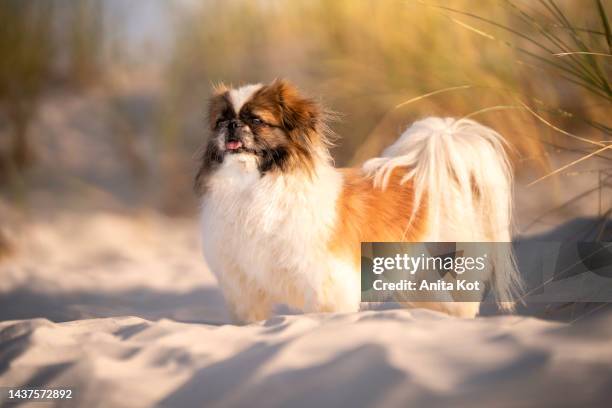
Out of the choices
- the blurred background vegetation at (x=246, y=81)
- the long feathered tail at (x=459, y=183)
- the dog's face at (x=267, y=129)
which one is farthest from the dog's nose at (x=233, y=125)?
the blurred background vegetation at (x=246, y=81)

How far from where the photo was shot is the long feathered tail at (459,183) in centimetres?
307

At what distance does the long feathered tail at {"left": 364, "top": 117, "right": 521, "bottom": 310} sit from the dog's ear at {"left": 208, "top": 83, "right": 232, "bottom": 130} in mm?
830

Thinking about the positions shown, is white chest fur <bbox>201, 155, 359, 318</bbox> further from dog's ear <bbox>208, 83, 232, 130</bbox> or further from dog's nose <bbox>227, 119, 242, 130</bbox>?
dog's ear <bbox>208, 83, 232, 130</bbox>

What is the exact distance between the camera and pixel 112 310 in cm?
422

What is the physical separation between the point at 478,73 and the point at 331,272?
3.02 meters

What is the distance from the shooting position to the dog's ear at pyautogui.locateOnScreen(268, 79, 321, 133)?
294 centimetres

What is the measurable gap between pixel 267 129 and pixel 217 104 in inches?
14.2

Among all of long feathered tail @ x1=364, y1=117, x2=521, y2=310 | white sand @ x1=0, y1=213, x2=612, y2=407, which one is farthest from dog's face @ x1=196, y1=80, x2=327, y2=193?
white sand @ x1=0, y1=213, x2=612, y2=407

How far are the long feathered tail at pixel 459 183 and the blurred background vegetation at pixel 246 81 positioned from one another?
178cm

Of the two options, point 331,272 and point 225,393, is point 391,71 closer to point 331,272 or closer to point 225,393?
point 331,272

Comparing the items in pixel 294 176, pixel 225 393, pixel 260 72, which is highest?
pixel 260 72

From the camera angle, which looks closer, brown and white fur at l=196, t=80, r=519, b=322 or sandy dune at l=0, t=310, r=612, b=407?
sandy dune at l=0, t=310, r=612, b=407

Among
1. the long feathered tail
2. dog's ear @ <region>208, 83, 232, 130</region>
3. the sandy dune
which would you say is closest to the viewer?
the sandy dune

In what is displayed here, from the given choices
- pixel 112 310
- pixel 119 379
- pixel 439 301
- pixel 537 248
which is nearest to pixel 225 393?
pixel 119 379
